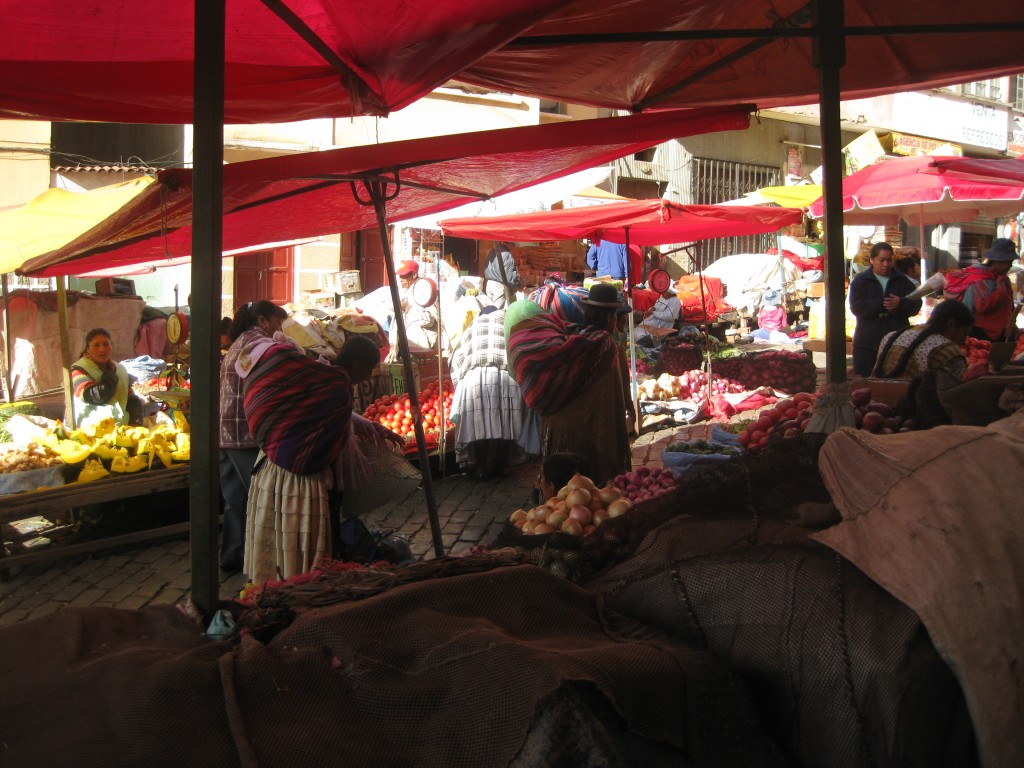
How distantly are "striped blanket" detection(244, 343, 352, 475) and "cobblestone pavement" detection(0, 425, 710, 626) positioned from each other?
163 centimetres

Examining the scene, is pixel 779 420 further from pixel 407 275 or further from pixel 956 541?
pixel 407 275

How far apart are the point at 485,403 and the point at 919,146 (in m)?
21.5

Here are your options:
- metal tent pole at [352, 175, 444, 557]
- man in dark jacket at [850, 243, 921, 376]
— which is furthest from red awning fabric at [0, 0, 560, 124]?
man in dark jacket at [850, 243, 921, 376]

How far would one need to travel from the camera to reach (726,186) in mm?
21406

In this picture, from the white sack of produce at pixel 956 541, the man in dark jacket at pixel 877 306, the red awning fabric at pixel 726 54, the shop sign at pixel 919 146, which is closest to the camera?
the white sack of produce at pixel 956 541

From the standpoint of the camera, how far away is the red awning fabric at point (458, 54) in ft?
9.35

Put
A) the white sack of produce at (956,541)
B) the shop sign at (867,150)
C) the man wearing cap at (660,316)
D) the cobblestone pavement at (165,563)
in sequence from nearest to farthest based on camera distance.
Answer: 1. the white sack of produce at (956,541)
2. the cobblestone pavement at (165,563)
3. the shop sign at (867,150)
4. the man wearing cap at (660,316)

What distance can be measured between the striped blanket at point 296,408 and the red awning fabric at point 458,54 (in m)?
1.36

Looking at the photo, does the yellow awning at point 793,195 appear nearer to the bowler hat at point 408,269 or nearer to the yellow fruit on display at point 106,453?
the bowler hat at point 408,269

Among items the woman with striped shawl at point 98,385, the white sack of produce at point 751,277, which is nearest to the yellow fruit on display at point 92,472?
the woman with striped shawl at point 98,385

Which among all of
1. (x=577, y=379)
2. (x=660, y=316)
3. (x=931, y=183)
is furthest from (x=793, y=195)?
(x=577, y=379)

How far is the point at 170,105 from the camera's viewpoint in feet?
12.4

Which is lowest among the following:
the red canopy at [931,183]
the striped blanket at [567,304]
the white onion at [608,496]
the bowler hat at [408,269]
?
the white onion at [608,496]

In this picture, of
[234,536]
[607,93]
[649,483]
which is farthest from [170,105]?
[234,536]
